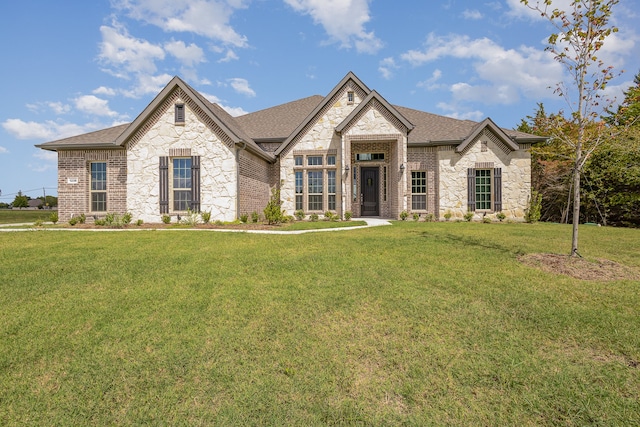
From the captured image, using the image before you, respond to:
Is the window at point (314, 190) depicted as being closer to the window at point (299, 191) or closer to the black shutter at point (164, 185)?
the window at point (299, 191)

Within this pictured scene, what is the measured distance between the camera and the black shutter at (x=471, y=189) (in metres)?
16.4

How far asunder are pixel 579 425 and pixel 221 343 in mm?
3551

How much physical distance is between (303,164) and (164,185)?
6.71 metres

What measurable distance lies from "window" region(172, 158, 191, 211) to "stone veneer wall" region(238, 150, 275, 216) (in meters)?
2.35

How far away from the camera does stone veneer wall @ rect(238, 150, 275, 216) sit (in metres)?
14.5

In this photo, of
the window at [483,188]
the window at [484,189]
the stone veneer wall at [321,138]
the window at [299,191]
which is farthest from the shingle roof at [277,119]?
the window at [483,188]

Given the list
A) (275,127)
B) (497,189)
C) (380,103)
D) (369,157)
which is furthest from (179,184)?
(497,189)

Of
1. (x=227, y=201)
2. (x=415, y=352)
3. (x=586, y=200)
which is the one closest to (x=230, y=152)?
(x=227, y=201)

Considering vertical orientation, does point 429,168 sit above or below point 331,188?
above

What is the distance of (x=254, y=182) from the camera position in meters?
15.6

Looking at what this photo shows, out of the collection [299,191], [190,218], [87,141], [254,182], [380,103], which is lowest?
[190,218]

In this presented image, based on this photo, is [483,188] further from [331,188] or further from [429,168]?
[331,188]

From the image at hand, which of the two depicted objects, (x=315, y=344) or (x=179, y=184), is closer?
(x=315, y=344)

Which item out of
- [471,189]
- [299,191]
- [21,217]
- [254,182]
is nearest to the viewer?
[254,182]
